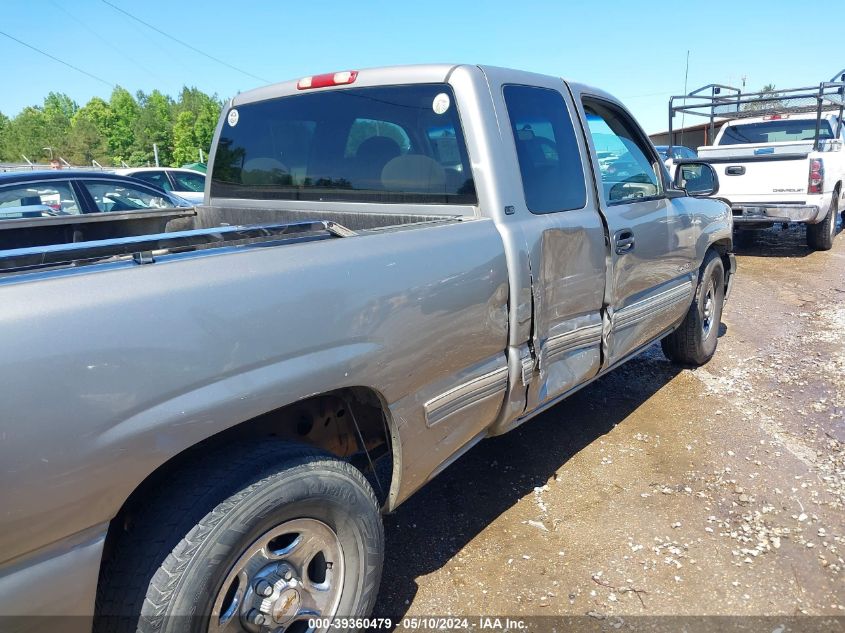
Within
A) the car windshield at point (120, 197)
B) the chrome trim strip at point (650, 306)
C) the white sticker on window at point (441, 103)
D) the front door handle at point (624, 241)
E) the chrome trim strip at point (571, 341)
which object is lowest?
the chrome trim strip at point (650, 306)

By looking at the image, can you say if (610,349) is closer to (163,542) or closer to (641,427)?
(641,427)

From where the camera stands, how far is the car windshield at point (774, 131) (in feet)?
34.5

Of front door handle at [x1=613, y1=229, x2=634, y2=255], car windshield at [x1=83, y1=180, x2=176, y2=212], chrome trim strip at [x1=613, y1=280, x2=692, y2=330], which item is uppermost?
car windshield at [x1=83, y1=180, x2=176, y2=212]

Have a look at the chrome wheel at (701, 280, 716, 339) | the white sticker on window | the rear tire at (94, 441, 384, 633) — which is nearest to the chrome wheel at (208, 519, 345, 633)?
the rear tire at (94, 441, 384, 633)

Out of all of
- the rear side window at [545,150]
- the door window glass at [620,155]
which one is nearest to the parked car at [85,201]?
the rear side window at [545,150]

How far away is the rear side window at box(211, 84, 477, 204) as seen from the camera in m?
2.65

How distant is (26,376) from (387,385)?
1.02 meters

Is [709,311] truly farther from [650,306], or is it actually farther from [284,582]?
[284,582]

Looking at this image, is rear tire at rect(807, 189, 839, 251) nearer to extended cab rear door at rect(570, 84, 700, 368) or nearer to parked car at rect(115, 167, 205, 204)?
extended cab rear door at rect(570, 84, 700, 368)

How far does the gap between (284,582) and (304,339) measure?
732 mm

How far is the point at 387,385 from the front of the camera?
2014mm

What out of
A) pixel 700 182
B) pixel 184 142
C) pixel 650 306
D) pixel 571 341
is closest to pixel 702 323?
pixel 700 182

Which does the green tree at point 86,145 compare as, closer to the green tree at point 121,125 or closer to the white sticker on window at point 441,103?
the green tree at point 121,125

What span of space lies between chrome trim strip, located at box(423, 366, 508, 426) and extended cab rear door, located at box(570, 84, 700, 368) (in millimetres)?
980
